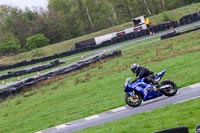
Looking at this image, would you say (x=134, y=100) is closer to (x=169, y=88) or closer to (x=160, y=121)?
(x=169, y=88)

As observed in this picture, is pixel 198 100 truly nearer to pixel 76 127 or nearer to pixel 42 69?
pixel 76 127

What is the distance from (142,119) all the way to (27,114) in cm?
950

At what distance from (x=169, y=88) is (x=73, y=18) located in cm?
7428

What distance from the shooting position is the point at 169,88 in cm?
1459

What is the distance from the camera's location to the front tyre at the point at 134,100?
14.8 meters

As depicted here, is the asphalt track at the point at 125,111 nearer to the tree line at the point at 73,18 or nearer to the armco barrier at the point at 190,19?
the armco barrier at the point at 190,19

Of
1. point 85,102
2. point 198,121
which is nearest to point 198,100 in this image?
point 198,121

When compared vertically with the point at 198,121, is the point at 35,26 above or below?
above

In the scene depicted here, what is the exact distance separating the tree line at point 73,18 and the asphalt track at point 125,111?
2627 inches

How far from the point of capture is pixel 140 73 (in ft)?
48.8

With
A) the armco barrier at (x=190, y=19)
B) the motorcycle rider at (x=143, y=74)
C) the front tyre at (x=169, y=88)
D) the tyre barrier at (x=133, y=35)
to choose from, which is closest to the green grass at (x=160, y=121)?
the front tyre at (x=169, y=88)

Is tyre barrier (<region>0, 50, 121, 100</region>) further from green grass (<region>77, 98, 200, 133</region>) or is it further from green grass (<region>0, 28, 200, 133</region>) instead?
green grass (<region>77, 98, 200, 133</region>)

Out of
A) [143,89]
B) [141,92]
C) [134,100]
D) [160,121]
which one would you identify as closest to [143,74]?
[143,89]

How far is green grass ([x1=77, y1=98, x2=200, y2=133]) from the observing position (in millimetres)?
9797
